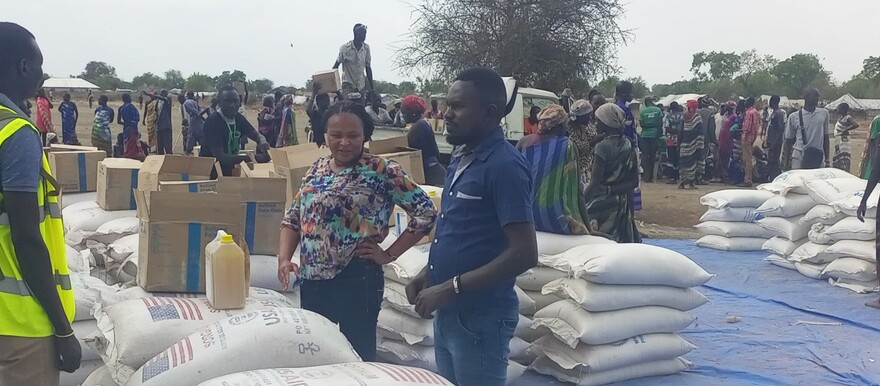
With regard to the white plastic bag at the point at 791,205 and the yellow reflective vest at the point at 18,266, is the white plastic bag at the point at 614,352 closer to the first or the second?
the yellow reflective vest at the point at 18,266

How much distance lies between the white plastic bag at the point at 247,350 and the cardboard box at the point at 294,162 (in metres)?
2.38

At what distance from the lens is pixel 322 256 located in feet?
9.90

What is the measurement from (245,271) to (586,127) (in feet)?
14.4

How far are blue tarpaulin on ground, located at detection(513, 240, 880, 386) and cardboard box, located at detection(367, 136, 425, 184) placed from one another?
1.75 m

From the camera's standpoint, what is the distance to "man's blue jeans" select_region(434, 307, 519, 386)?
260 centimetres

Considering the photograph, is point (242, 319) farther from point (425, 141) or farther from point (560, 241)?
point (425, 141)

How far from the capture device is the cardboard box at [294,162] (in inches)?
199

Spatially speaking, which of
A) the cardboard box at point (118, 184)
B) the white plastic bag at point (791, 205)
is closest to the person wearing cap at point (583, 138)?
the white plastic bag at point (791, 205)

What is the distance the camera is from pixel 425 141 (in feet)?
20.9

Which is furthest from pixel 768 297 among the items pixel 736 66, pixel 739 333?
pixel 736 66

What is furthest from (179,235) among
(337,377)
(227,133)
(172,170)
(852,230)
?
(852,230)

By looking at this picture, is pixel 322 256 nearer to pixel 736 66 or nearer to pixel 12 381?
pixel 12 381

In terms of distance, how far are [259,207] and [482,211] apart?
207cm

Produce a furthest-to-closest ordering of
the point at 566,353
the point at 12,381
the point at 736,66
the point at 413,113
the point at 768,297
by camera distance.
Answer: the point at 736,66
the point at 413,113
the point at 768,297
the point at 566,353
the point at 12,381
